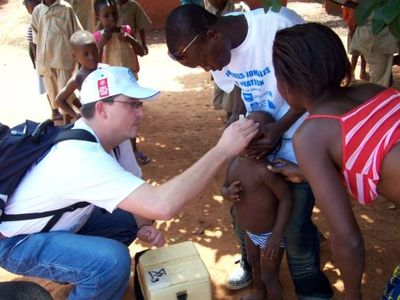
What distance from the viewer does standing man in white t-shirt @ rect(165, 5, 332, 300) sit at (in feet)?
7.77

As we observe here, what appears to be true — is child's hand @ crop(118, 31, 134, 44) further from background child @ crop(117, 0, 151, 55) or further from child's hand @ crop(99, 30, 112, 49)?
background child @ crop(117, 0, 151, 55)

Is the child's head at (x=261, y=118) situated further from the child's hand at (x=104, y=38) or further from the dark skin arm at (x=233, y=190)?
the child's hand at (x=104, y=38)

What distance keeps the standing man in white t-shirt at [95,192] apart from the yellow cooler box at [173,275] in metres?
0.15

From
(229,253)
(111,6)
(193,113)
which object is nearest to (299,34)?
(229,253)

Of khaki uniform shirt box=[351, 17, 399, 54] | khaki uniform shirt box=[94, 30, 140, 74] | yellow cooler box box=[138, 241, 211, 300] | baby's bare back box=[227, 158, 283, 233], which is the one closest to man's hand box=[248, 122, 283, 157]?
baby's bare back box=[227, 158, 283, 233]

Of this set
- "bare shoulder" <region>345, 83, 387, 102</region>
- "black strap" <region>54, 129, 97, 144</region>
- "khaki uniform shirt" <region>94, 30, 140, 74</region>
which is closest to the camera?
"bare shoulder" <region>345, 83, 387, 102</region>

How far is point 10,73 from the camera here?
949 centimetres

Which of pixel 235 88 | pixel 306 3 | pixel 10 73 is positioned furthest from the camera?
pixel 306 3

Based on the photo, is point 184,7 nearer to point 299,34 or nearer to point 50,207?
point 299,34

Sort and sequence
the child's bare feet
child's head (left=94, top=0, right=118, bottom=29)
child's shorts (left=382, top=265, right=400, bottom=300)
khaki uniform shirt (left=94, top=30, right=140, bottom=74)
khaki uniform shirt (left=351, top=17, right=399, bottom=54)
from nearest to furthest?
child's shorts (left=382, top=265, right=400, bottom=300)
the child's bare feet
child's head (left=94, top=0, right=118, bottom=29)
khaki uniform shirt (left=94, top=30, right=140, bottom=74)
khaki uniform shirt (left=351, top=17, right=399, bottom=54)

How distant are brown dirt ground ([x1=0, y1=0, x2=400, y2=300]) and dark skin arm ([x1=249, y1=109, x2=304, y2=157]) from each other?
1.16 meters

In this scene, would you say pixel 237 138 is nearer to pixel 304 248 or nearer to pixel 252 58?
pixel 252 58

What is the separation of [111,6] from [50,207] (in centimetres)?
325

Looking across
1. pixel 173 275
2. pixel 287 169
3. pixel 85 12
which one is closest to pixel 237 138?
pixel 287 169
